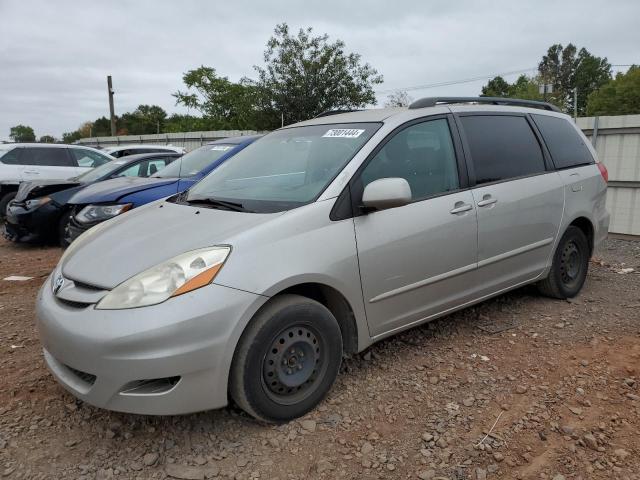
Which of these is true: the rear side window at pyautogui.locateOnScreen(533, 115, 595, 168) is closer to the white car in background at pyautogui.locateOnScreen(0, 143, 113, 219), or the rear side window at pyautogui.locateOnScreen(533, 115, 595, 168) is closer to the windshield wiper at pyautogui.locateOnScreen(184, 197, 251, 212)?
the windshield wiper at pyautogui.locateOnScreen(184, 197, 251, 212)

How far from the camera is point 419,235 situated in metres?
3.17

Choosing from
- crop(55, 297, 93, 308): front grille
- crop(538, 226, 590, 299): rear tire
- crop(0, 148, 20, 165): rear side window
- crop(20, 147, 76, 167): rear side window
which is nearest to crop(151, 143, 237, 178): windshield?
crop(55, 297, 93, 308): front grille

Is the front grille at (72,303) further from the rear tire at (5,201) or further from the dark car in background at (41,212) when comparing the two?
the rear tire at (5,201)

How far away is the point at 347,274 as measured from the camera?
111 inches

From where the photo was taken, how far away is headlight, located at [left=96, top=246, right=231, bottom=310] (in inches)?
92.4

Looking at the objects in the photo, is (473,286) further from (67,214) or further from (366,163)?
(67,214)

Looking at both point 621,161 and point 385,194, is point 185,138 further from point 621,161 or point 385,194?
point 385,194

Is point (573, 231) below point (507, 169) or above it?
below

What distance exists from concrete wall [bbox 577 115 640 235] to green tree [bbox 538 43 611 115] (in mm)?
70092

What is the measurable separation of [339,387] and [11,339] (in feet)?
8.45

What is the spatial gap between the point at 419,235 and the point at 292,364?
1138mm

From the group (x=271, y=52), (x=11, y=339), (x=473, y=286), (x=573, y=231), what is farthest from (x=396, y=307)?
(x=271, y=52)

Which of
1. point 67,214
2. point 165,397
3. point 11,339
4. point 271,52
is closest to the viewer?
point 165,397

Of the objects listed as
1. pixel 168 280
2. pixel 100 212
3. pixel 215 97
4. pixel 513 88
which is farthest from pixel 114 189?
pixel 513 88
